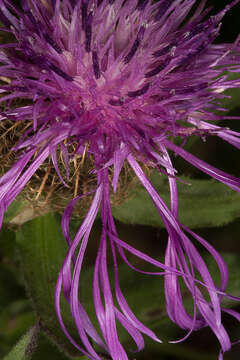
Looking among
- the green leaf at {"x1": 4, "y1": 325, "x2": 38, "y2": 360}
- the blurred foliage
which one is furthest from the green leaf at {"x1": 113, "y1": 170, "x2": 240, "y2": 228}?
the green leaf at {"x1": 4, "y1": 325, "x2": 38, "y2": 360}

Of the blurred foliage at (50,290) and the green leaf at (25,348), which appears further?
the blurred foliage at (50,290)

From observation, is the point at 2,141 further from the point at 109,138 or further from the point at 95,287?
the point at 95,287

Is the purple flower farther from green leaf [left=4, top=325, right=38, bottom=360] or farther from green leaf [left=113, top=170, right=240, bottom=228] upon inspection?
green leaf [left=113, top=170, right=240, bottom=228]

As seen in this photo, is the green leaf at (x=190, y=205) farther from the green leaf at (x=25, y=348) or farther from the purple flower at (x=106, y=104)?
the green leaf at (x=25, y=348)

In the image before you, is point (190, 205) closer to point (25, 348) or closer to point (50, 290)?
point (50, 290)

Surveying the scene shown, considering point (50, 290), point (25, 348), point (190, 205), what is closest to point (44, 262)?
point (50, 290)

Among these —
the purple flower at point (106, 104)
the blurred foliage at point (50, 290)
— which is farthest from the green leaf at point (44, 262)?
the purple flower at point (106, 104)
